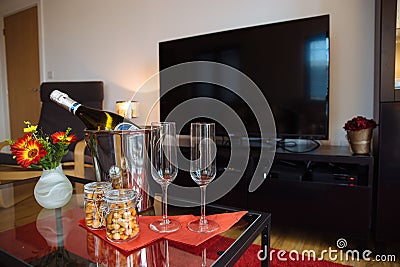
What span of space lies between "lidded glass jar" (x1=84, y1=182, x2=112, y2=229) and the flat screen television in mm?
1338

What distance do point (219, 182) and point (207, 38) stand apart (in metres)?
1.02

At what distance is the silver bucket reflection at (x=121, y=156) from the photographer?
85 cm

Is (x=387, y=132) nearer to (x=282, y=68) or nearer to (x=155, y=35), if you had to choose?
(x=282, y=68)

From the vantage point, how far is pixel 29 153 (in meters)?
0.99

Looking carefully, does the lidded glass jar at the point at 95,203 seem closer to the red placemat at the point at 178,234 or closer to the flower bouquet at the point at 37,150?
the red placemat at the point at 178,234

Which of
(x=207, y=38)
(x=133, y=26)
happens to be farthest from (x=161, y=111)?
(x=133, y=26)

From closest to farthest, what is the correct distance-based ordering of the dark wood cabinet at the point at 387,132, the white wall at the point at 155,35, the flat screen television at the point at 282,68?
the dark wood cabinet at the point at 387,132
the flat screen television at the point at 282,68
the white wall at the point at 155,35

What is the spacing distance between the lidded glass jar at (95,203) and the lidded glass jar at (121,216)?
94 mm

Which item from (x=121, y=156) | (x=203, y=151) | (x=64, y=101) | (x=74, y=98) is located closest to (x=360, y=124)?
(x=203, y=151)

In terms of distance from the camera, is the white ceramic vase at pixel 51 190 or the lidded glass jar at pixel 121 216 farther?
the white ceramic vase at pixel 51 190

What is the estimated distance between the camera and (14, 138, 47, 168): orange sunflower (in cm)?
98

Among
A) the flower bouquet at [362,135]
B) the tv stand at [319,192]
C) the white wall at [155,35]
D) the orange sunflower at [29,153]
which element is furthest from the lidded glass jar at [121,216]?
the white wall at [155,35]

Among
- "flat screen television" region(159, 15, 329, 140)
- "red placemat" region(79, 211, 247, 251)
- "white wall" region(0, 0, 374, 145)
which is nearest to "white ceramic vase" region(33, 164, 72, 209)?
"red placemat" region(79, 211, 247, 251)

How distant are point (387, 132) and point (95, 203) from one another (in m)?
1.41
